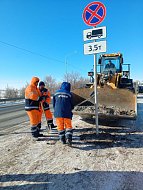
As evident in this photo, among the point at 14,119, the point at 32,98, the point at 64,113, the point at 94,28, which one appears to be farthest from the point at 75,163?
the point at 14,119

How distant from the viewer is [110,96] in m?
7.81

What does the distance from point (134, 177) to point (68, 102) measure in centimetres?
249

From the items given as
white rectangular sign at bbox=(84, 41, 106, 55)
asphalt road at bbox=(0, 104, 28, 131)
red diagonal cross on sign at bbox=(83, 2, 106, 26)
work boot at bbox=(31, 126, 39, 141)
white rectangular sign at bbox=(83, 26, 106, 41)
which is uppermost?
red diagonal cross on sign at bbox=(83, 2, 106, 26)

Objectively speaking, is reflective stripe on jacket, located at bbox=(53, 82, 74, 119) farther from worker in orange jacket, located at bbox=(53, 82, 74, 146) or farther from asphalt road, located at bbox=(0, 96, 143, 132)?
asphalt road, located at bbox=(0, 96, 143, 132)

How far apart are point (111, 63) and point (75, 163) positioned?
849 centimetres

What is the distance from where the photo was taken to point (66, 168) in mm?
3598

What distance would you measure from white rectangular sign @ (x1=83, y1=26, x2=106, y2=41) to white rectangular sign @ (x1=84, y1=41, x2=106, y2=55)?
163mm

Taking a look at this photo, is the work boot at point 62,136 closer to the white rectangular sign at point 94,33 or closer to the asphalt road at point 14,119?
the white rectangular sign at point 94,33

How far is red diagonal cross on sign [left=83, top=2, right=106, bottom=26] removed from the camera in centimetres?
512

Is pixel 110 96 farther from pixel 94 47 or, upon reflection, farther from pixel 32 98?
pixel 32 98

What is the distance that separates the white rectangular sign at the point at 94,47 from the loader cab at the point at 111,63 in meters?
6.04

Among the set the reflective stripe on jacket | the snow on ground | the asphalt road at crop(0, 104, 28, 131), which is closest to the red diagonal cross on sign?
the reflective stripe on jacket

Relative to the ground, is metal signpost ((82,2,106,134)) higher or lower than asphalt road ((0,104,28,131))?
higher

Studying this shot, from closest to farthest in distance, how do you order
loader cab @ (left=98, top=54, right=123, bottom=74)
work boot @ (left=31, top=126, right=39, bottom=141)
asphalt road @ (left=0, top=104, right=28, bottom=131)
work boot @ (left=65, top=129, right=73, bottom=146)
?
1. work boot @ (left=65, top=129, right=73, bottom=146)
2. work boot @ (left=31, top=126, right=39, bottom=141)
3. asphalt road @ (left=0, top=104, right=28, bottom=131)
4. loader cab @ (left=98, top=54, right=123, bottom=74)
